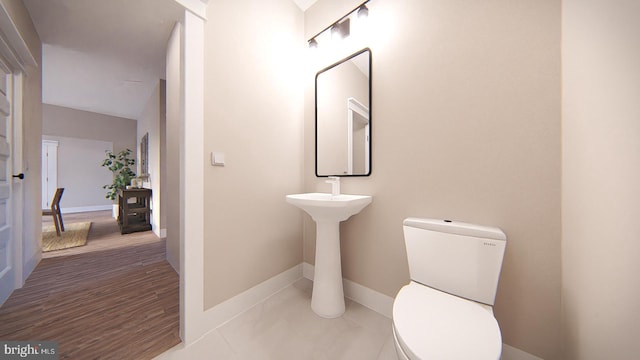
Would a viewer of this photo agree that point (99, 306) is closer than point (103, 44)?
Yes

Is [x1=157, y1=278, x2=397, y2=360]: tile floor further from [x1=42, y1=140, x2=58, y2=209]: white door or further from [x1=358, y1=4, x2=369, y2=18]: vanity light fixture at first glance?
[x1=42, y1=140, x2=58, y2=209]: white door

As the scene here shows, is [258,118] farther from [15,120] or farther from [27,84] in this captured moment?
[27,84]

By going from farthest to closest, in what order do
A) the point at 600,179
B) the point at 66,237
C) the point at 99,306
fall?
the point at 66,237 < the point at 99,306 < the point at 600,179

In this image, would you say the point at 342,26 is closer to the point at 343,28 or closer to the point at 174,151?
the point at 343,28

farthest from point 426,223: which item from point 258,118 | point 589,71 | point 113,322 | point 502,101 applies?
point 113,322

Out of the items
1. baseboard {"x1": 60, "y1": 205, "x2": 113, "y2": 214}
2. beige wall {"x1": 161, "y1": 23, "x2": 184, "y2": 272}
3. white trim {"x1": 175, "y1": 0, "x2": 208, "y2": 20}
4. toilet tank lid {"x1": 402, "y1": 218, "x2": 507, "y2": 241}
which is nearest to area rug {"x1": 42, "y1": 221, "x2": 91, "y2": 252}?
beige wall {"x1": 161, "y1": 23, "x2": 184, "y2": 272}

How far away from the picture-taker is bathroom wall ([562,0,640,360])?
578 millimetres

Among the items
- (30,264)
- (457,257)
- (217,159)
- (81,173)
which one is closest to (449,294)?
(457,257)

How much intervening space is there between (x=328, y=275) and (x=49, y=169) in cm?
781

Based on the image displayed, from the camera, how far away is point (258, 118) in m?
1.54

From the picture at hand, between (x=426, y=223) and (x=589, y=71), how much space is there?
2.81 ft

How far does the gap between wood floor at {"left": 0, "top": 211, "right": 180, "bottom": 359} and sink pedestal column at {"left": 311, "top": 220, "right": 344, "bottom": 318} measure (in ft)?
2.94

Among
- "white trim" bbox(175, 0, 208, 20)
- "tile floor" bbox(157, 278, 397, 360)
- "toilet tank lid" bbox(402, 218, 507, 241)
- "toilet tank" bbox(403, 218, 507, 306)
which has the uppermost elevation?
"white trim" bbox(175, 0, 208, 20)

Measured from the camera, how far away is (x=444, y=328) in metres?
0.72
